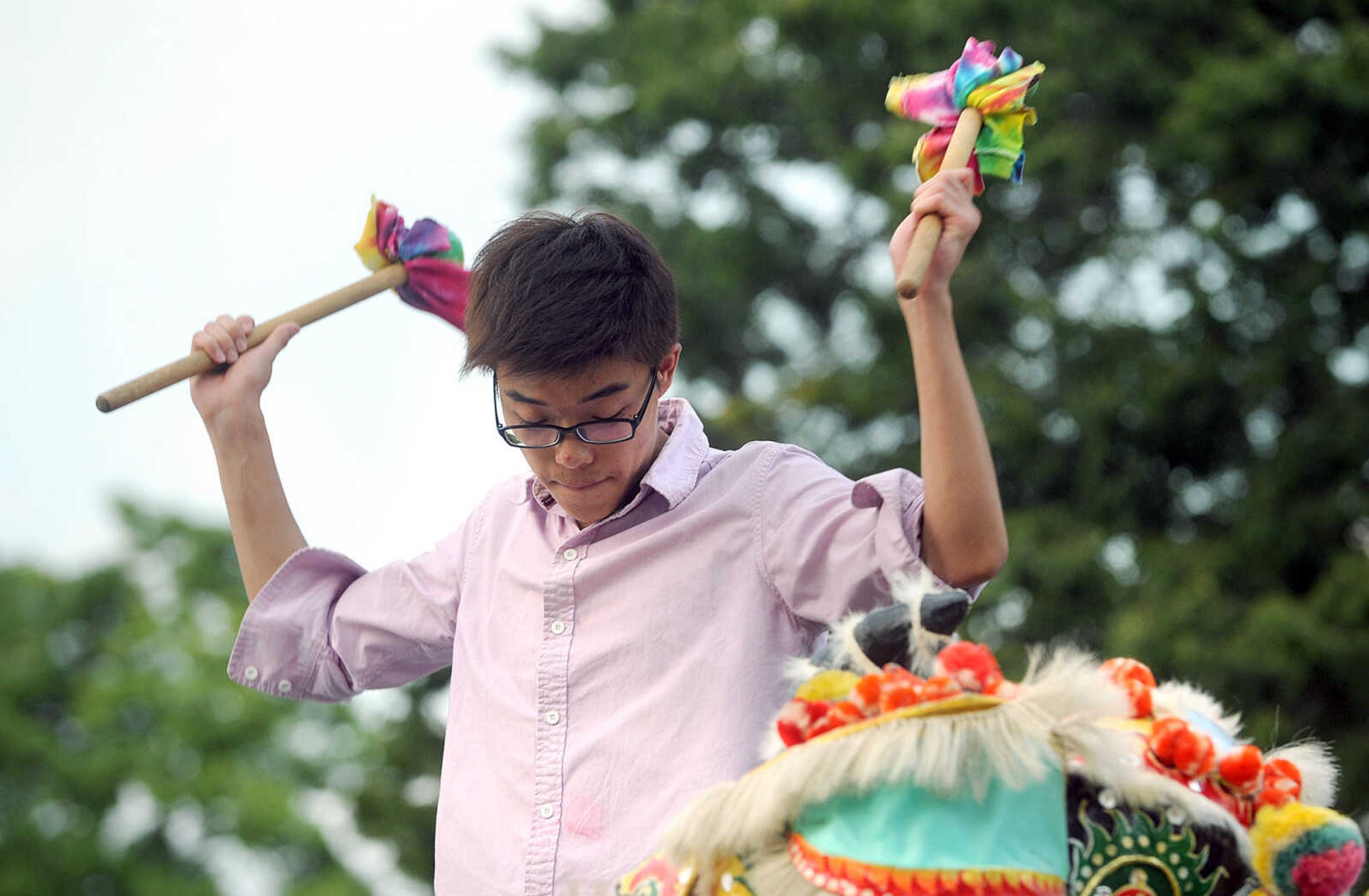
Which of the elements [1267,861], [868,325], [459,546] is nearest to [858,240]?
[868,325]

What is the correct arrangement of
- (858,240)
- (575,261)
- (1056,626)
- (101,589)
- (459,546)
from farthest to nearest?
(101,589) < (858,240) < (1056,626) < (459,546) < (575,261)

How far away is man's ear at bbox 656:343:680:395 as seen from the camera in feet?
6.07

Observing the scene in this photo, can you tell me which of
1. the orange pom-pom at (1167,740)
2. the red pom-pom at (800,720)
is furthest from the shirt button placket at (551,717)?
the orange pom-pom at (1167,740)

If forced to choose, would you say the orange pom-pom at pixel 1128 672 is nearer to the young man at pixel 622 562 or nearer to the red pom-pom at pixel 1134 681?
the red pom-pom at pixel 1134 681

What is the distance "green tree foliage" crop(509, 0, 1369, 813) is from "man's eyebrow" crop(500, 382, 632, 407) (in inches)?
181

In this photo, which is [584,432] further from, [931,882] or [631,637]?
[931,882]

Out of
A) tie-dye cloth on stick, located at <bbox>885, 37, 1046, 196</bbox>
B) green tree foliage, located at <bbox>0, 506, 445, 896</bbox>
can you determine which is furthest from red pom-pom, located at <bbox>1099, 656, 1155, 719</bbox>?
green tree foliage, located at <bbox>0, 506, 445, 896</bbox>

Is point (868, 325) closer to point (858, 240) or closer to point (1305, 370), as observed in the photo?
point (858, 240)

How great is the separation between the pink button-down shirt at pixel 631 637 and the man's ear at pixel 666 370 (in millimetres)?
65

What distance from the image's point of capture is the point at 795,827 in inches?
50.4

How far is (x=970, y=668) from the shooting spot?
1279 mm

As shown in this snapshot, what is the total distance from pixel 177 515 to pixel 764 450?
15.9 meters

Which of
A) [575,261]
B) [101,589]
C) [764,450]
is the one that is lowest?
[101,589]

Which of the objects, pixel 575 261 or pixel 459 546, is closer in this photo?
pixel 575 261
